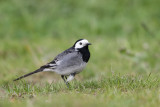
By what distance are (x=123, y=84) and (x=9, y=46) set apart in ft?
19.0

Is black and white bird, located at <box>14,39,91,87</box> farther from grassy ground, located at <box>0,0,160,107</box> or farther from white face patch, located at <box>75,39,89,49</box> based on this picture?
grassy ground, located at <box>0,0,160,107</box>

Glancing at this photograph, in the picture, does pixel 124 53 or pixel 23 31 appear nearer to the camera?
pixel 124 53

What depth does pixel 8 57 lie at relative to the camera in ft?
33.3

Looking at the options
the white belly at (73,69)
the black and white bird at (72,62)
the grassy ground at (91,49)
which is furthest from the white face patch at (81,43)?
the grassy ground at (91,49)

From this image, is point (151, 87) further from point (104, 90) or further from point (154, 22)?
point (154, 22)

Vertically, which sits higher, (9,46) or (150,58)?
(9,46)

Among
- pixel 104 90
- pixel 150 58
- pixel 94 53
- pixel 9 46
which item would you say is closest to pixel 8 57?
pixel 9 46

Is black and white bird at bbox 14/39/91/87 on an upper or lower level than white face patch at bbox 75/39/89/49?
lower

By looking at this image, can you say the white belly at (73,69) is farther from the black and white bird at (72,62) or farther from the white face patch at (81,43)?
the white face patch at (81,43)

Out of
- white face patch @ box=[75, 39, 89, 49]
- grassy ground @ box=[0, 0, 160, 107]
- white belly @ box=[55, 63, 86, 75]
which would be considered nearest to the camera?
grassy ground @ box=[0, 0, 160, 107]

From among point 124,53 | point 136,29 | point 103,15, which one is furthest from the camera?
point 103,15

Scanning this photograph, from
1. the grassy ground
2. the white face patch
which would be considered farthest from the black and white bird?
the grassy ground

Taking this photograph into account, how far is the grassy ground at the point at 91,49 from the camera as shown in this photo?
5055 mm

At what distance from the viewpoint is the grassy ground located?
5.05 m
